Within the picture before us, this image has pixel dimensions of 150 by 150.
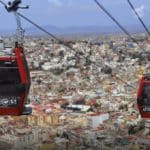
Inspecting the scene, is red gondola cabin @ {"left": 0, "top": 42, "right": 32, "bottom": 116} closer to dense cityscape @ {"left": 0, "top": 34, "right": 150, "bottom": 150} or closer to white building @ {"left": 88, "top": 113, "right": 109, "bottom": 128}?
dense cityscape @ {"left": 0, "top": 34, "right": 150, "bottom": 150}

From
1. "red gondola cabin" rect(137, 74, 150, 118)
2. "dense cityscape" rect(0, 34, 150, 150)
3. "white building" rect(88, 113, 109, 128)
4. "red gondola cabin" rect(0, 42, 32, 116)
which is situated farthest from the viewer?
"white building" rect(88, 113, 109, 128)

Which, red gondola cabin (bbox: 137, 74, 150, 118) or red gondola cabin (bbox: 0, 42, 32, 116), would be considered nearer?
red gondola cabin (bbox: 0, 42, 32, 116)

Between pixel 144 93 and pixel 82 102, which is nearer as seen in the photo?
pixel 144 93

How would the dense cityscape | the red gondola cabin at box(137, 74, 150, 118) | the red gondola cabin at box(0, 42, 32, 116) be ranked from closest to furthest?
the red gondola cabin at box(0, 42, 32, 116) < the red gondola cabin at box(137, 74, 150, 118) < the dense cityscape

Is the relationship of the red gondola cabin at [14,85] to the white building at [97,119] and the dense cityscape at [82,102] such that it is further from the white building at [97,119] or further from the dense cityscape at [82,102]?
the white building at [97,119]

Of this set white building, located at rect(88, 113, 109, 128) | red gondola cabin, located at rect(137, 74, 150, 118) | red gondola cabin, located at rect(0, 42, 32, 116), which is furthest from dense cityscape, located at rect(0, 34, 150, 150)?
red gondola cabin, located at rect(137, 74, 150, 118)

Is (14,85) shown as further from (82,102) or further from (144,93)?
(82,102)

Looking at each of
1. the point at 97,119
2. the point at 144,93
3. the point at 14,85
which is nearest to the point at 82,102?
the point at 97,119
